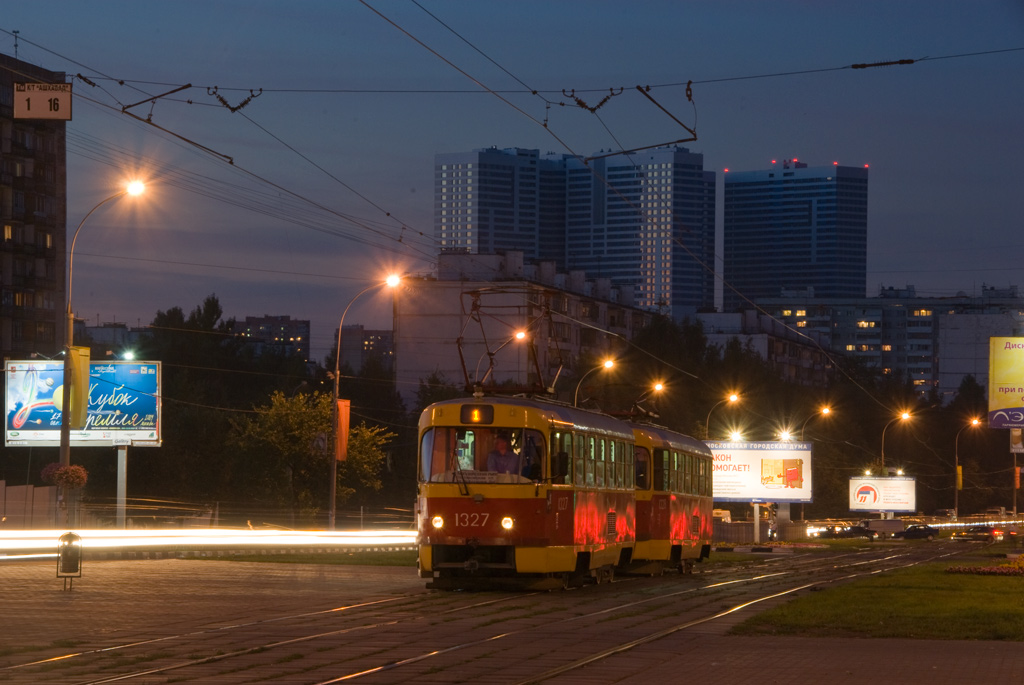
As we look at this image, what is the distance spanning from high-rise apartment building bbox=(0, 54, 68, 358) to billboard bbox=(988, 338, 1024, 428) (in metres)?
72.1

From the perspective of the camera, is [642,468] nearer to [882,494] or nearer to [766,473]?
[766,473]

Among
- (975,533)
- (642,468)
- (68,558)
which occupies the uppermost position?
(642,468)

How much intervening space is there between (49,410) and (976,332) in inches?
6527

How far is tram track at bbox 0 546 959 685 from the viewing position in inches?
488

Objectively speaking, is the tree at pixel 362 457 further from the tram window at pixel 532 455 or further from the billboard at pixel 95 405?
the tram window at pixel 532 455

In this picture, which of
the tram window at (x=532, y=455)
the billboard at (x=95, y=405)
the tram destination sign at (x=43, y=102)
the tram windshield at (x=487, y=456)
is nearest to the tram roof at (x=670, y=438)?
the tram window at (x=532, y=455)

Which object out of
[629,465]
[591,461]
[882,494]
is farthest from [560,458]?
[882,494]

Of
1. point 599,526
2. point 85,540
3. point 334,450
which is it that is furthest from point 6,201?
point 599,526

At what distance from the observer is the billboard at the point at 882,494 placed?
3145 inches

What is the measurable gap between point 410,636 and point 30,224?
8648 centimetres

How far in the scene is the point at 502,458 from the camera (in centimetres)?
2275

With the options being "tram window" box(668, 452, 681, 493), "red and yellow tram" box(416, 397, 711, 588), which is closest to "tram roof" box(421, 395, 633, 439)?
"red and yellow tram" box(416, 397, 711, 588)

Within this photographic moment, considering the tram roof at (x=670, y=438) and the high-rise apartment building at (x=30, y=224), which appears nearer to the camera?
the tram roof at (x=670, y=438)

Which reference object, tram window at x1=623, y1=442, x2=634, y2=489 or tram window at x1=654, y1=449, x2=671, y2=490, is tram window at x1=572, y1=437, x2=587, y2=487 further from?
tram window at x1=654, y1=449, x2=671, y2=490
